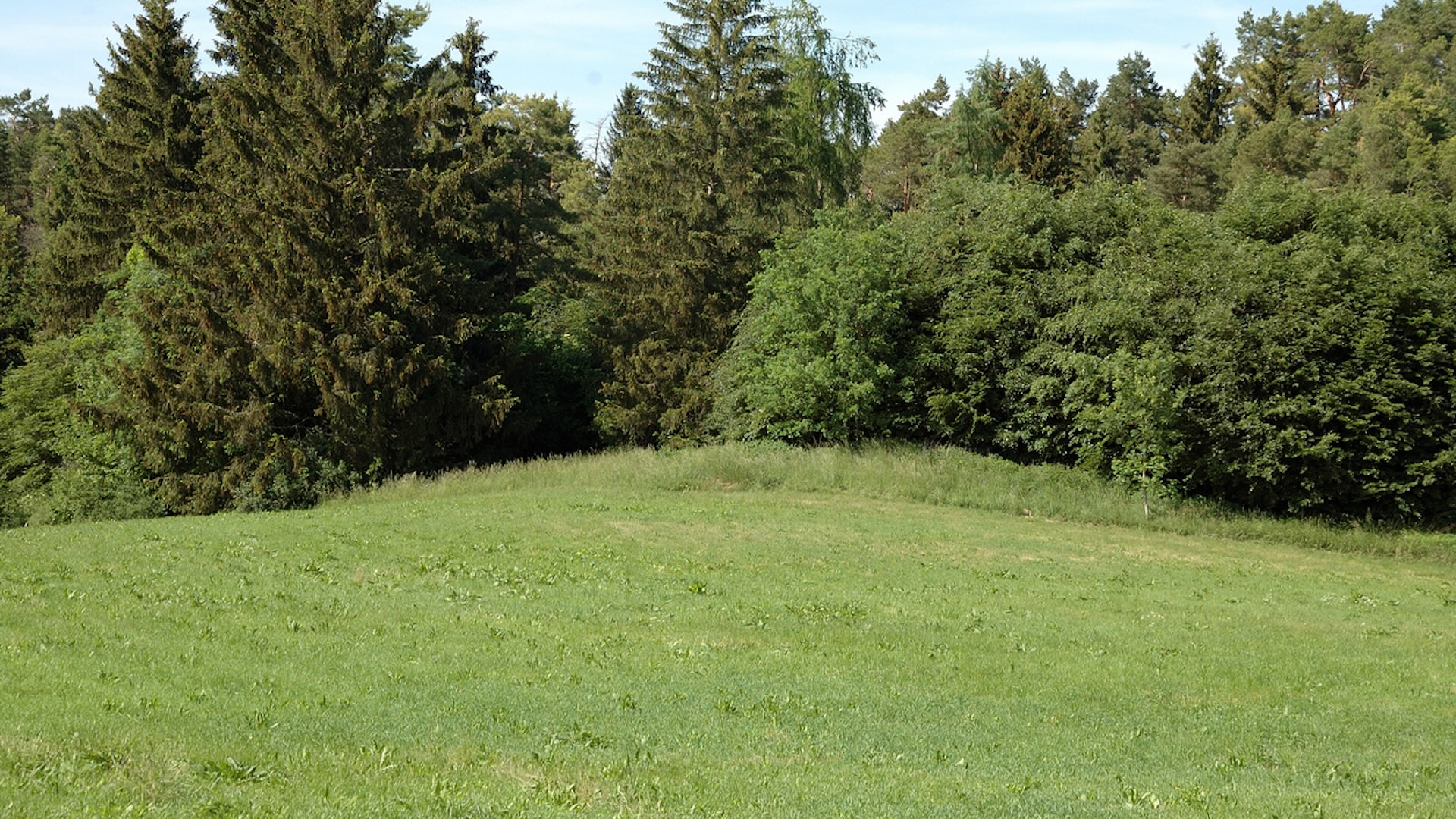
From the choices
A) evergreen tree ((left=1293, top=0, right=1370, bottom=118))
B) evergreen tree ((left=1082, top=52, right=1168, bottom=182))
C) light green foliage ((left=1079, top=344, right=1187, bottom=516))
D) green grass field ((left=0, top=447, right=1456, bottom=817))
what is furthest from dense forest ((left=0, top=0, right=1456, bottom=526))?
evergreen tree ((left=1293, top=0, right=1370, bottom=118))

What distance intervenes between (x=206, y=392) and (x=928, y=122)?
1692 inches

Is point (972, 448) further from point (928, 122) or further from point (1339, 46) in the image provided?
point (1339, 46)

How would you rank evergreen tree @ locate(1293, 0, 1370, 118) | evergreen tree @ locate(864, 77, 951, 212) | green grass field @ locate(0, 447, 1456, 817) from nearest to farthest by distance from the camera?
green grass field @ locate(0, 447, 1456, 817)
evergreen tree @ locate(864, 77, 951, 212)
evergreen tree @ locate(1293, 0, 1370, 118)

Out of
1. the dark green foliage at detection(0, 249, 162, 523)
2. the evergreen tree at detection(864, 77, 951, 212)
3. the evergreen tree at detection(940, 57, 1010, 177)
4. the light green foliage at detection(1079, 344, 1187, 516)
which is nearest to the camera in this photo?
the light green foliage at detection(1079, 344, 1187, 516)

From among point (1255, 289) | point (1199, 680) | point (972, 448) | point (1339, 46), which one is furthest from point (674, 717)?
point (1339, 46)

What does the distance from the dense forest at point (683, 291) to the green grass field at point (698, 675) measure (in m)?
7.60

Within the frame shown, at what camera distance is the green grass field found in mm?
7141

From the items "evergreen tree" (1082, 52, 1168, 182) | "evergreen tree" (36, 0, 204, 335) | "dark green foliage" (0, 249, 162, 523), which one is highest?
"evergreen tree" (1082, 52, 1168, 182)

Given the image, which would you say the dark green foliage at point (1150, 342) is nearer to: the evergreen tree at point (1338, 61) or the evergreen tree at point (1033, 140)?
the evergreen tree at point (1033, 140)

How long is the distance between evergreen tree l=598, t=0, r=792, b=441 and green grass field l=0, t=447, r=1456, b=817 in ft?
67.5

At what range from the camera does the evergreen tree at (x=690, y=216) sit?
142ft

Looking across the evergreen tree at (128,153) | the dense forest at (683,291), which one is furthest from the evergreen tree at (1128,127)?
the evergreen tree at (128,153)

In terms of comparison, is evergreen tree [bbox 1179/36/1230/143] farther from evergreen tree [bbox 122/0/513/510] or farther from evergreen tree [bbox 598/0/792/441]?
evergreen tree [bbox 122/0/513/510]

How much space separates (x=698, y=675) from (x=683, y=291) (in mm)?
33243
